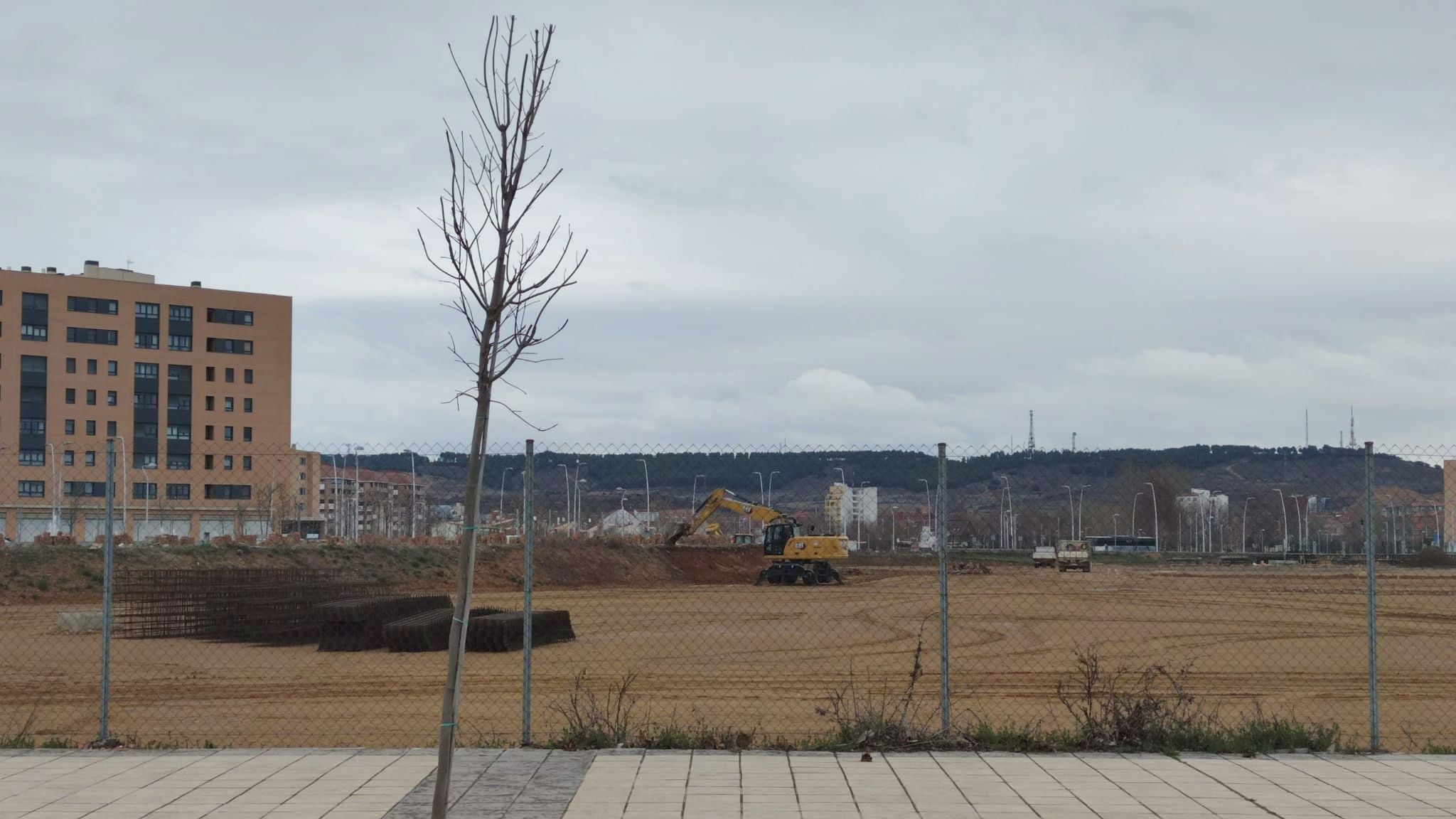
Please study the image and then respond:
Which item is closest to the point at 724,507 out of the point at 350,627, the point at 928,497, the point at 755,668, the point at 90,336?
the point at 928,497

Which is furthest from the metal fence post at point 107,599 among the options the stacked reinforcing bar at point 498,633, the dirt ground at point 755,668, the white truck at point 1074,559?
the white truck at point 1074,559

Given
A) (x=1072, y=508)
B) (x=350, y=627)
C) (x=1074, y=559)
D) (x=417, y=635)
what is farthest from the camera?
(x=1074, y=559)

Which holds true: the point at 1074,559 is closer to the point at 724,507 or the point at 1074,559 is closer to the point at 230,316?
the point at 724,507

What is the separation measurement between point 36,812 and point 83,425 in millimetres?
84036

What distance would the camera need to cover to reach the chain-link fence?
1508 cm

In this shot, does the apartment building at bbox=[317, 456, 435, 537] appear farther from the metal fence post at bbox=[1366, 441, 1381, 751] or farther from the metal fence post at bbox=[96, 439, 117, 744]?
the metal fence post at bbox=[1366, 441, 1381, 751]

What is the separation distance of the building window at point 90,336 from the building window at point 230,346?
242 inches

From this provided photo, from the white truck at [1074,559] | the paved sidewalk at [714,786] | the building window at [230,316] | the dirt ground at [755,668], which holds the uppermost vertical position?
the building window at [230,316]

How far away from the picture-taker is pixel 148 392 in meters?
85.8

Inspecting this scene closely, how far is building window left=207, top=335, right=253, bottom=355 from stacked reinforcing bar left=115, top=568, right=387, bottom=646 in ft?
188

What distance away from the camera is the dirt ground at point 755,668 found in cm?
1538

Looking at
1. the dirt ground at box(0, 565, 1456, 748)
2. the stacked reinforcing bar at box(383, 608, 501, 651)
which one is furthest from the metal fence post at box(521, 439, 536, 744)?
the stacked reinforcing bar at box(383, 608, 501, 651)

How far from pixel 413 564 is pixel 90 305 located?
39644mm

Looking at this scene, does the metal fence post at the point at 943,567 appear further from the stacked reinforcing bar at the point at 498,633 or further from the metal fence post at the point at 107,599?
the stacked reinforcing bar at the point at 498,633
